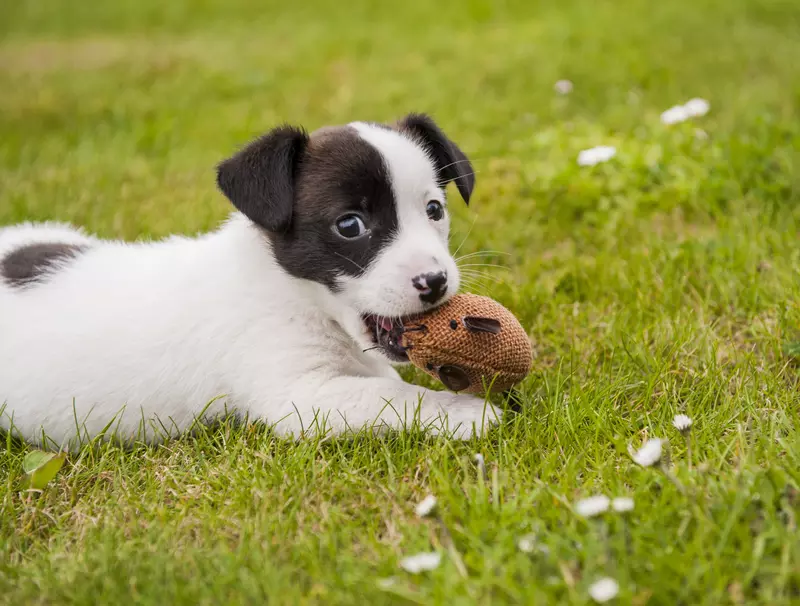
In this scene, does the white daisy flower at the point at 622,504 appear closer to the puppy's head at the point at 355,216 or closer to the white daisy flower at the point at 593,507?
the white daisy flower at the point at 593,507

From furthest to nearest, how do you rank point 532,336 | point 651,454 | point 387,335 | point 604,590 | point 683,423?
point 532,336, point 387,335, point 683,423, point 651,454, point 604,590

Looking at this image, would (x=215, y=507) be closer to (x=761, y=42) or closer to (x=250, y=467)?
(x=250, y=467)

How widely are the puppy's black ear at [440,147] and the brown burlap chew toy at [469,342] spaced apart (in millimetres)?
687

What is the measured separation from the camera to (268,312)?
9.75 ft

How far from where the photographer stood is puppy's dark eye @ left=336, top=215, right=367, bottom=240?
2.78 m

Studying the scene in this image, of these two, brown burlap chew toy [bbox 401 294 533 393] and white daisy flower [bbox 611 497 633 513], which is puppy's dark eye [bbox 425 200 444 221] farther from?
white daisy flower [bbox 611 497 633 513]

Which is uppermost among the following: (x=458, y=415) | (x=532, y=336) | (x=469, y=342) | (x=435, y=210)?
(x=435, y=210)

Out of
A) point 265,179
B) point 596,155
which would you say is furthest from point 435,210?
point 596,155

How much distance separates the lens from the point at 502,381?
283 cm

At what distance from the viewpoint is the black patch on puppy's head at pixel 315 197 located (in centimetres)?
277

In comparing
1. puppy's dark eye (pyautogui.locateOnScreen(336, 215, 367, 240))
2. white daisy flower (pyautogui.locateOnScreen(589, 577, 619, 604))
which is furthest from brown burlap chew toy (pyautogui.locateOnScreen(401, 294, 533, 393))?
white daisy flower (pyautogui.locateOnScreen(589, 577, 619, 604))

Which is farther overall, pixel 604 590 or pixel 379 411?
pixel 379 411

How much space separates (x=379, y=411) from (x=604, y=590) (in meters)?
1.13

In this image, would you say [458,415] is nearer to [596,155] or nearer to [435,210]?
[435,210]
